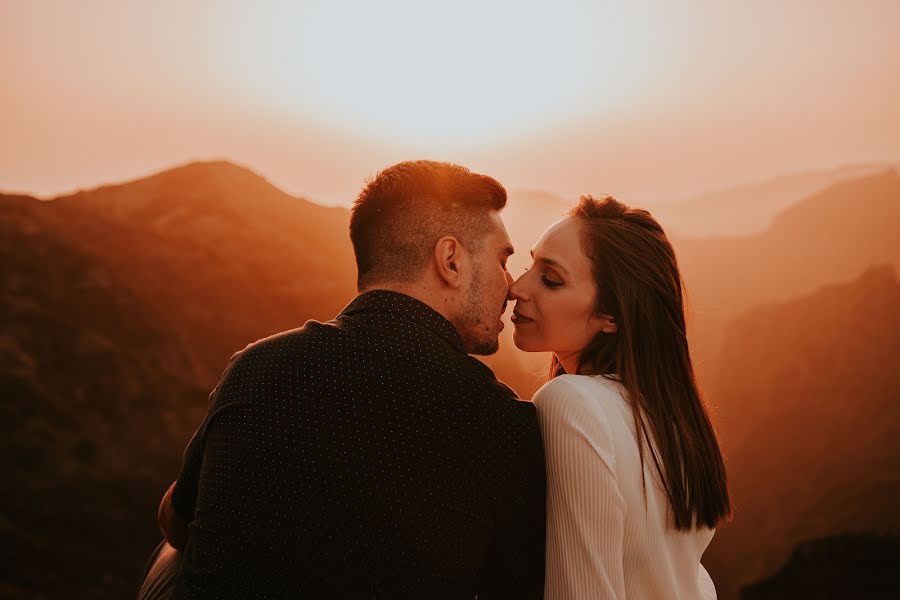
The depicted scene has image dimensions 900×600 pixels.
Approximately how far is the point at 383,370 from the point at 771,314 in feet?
25.6

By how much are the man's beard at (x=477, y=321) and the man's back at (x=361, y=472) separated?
41 centimetres

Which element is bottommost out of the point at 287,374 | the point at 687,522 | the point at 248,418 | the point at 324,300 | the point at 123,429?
the point at 123,429

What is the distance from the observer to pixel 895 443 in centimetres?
720

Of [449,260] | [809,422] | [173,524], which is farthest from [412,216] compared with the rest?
[809,422]

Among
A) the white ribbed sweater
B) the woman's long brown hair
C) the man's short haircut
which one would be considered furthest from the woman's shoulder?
the man's short haircut

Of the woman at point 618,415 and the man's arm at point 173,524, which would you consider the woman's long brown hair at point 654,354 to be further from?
the man's arm at point 173,524

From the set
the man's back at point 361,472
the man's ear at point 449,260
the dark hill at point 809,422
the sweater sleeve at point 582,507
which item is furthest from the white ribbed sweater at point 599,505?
the dark hill at point 809,422

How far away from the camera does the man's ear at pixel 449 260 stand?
89.3 inches

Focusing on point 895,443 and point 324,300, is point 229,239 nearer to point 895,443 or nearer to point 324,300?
point 324,300

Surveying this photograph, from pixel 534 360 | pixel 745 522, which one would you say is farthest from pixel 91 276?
pixel 745 522

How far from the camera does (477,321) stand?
2.40m

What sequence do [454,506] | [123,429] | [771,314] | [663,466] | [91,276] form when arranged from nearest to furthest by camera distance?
[454,506], [663,466], [123,429], [91,276], [771,314]

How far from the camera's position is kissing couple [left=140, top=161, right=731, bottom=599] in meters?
1.68

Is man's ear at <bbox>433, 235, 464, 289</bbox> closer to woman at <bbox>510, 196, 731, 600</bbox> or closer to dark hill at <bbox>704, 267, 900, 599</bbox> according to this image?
woman at <bbox>510, 196, 731, 600</bbox>
